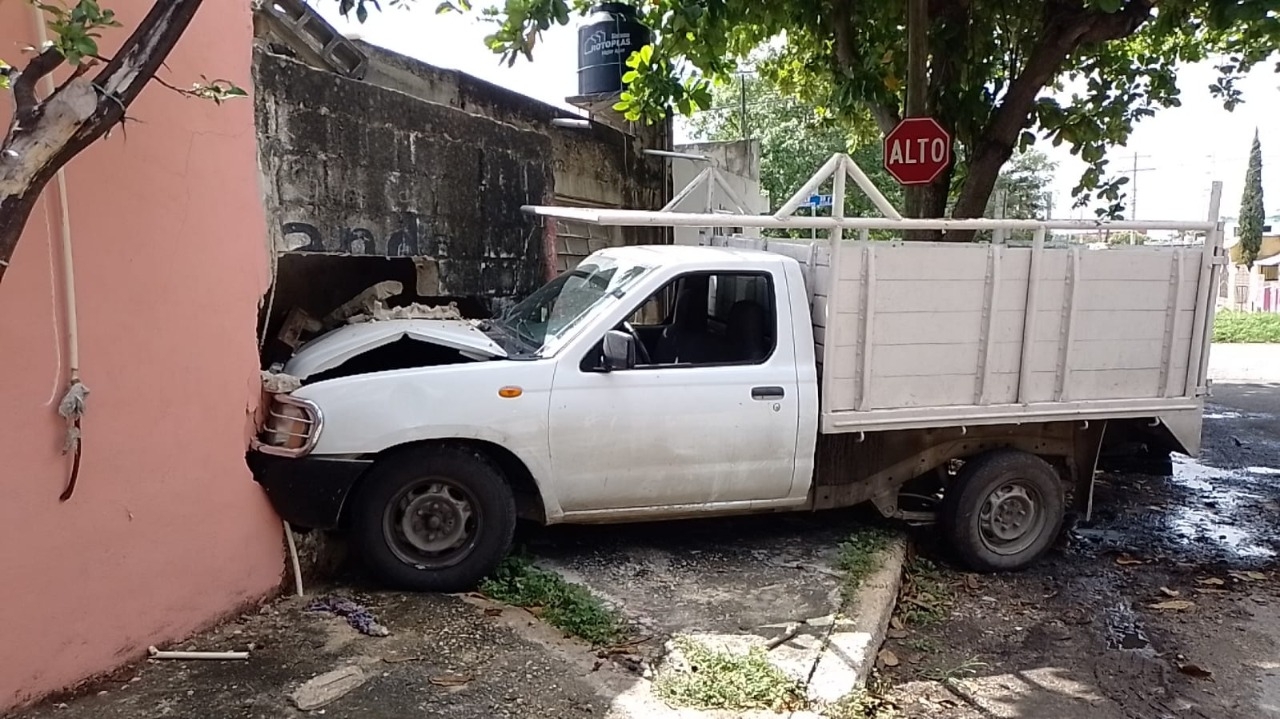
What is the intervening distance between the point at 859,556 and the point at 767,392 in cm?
111

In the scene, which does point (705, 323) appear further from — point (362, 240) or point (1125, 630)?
point (1125, 630)

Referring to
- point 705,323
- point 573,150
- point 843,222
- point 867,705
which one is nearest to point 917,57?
point 573,150

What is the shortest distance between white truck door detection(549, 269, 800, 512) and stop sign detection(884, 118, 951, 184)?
291 cm

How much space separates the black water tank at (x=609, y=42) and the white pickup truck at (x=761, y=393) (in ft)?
15.0

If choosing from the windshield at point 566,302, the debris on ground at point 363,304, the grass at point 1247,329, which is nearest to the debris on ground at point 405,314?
the debris on ground at point 363,304

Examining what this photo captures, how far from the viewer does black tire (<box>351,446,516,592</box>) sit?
14.5ft

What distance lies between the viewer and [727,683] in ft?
12.2

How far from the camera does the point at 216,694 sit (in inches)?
137

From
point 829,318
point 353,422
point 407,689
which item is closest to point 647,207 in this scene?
point 829,318

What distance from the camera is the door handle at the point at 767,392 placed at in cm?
484

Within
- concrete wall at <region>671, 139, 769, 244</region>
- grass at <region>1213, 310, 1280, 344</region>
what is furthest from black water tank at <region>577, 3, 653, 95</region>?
grass at <region>1213, 310, 1280, 344</region>

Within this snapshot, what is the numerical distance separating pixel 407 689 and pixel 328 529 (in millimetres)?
1141

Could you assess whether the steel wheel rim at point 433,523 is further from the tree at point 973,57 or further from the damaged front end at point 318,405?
the tree at point 973,57

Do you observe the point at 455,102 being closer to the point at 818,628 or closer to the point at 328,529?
the point at 328,529
